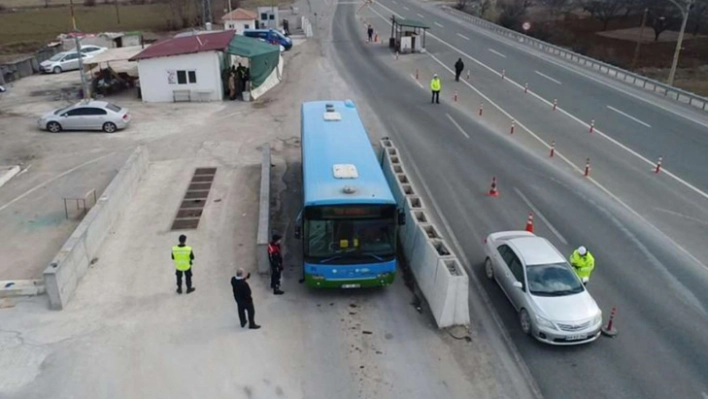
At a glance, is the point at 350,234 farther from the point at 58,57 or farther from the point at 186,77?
the point at 58,57

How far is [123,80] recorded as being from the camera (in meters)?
37.9

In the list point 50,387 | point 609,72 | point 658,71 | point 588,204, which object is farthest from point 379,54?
point 50,387

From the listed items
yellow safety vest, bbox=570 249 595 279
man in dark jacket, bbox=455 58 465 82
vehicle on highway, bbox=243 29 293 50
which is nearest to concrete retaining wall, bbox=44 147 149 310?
yellow safety vest, bbox=570 249 595 279

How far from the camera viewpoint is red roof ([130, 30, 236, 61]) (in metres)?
33.1

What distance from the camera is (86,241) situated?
1560cm

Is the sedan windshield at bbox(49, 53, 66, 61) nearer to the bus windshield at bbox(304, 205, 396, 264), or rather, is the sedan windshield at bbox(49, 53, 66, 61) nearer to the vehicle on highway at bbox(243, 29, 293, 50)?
the vehicle on highway at bbox(243, 29, 293, 50)

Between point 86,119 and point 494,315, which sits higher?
point 86,119

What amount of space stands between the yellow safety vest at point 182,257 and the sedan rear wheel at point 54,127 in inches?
→ 734

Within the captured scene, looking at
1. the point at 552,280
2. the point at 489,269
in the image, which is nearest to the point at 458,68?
the point at 489,269

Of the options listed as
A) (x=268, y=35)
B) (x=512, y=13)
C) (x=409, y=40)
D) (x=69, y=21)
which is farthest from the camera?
(x=69, y=21)

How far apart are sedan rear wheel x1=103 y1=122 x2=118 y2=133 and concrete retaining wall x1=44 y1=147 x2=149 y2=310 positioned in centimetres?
820

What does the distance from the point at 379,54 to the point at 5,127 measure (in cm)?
2875

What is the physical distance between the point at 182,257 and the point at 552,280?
8.73 metres

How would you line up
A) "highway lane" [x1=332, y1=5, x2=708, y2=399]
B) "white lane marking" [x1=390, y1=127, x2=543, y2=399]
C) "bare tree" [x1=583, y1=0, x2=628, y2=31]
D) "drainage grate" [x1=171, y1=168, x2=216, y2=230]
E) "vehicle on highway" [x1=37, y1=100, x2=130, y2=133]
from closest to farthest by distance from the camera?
"white lane marking" [x1=390, y1=127, x2=543, y2=399] < "highway lane" [x1=332, y1=5, x2=708, y2=399] < "drainage grate" [x1=171, y1=168, x2=216, y2=230] < "vehicle on highway" [x1=37, y1=100, x2=130, y2=133] < "bare tree" [x1=583, y1=0, x2=628, y2=31]
